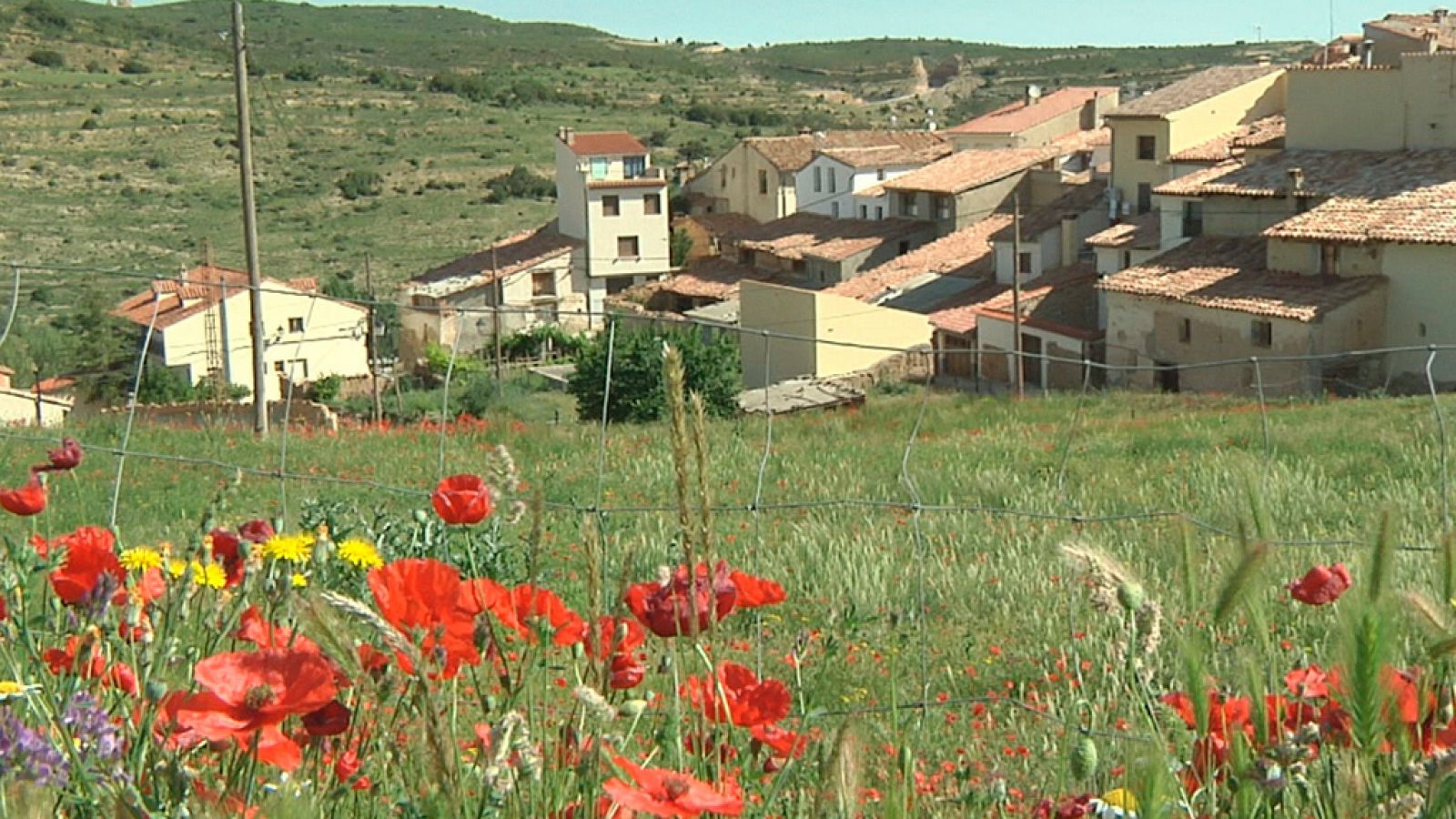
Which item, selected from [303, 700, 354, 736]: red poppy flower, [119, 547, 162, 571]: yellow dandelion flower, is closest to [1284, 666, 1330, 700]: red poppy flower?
[303, 700, 354, 736]: red poppy flower

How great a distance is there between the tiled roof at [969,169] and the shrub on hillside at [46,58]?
50.8 m

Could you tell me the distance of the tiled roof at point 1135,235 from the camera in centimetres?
4075

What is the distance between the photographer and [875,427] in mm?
17438

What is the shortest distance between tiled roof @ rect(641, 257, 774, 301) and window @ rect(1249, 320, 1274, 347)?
2156cm

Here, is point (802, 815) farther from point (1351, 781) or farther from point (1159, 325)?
point (1159, 325)

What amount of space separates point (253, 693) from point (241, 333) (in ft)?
138

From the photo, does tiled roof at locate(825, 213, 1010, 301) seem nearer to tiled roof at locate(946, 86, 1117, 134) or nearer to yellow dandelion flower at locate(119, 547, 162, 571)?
tiled roof at locate(946, 86, 1117, 134)

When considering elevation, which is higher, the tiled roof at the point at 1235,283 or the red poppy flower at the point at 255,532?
the red poppy flower at the point at 255,532

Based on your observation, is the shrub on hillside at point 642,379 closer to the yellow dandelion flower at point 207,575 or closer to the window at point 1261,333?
the window at point 1261,333

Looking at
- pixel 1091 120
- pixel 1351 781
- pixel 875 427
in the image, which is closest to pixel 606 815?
pixel 1351 781

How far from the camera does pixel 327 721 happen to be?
1.90 m

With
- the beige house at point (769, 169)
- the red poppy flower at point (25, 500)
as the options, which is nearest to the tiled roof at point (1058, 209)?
the beige house at point (769, 169)

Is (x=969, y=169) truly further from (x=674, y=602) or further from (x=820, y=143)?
(x=674, y=602)

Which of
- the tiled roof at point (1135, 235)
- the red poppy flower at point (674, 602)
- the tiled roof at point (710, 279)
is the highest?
the red poppy flower at point (674, 602)
